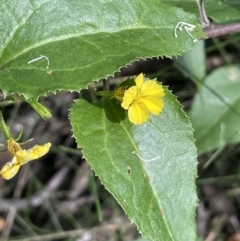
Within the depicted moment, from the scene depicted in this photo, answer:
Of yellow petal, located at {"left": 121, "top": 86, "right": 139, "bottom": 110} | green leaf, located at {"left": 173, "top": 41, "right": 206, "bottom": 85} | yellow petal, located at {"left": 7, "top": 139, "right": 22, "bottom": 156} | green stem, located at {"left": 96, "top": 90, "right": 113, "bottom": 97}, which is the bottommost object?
green leaf, located at {"left": 173, "top": 41, "right": 206, "bottom": 85}

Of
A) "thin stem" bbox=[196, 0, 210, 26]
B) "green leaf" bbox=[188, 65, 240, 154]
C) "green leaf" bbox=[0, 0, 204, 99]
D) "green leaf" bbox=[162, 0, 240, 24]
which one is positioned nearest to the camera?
"green leaf" bbox=[0, 0, 204, 99]

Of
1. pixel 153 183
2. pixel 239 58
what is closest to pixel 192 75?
pixel 239 58

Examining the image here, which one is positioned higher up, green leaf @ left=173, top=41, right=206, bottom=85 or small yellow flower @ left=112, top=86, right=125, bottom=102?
small yellow flower @ left=112, top=86, right=125, bottom=102

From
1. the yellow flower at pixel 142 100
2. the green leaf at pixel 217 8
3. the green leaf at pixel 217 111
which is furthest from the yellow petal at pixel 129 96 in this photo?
the green leaf at pixel 217 111

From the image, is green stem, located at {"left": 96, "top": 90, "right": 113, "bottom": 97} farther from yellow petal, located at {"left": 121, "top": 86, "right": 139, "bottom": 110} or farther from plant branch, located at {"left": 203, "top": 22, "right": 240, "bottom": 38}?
plant branch, located at {"left": 203, "top": 22, "right": 240, "bottom": 38}

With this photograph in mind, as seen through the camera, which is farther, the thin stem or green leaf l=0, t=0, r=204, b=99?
the thin stem

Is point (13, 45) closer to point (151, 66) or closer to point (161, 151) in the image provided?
point (161, 151)

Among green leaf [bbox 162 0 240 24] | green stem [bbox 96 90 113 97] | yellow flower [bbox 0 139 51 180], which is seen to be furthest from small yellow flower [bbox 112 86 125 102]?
green leaf [bbox 162 0 240 24]
